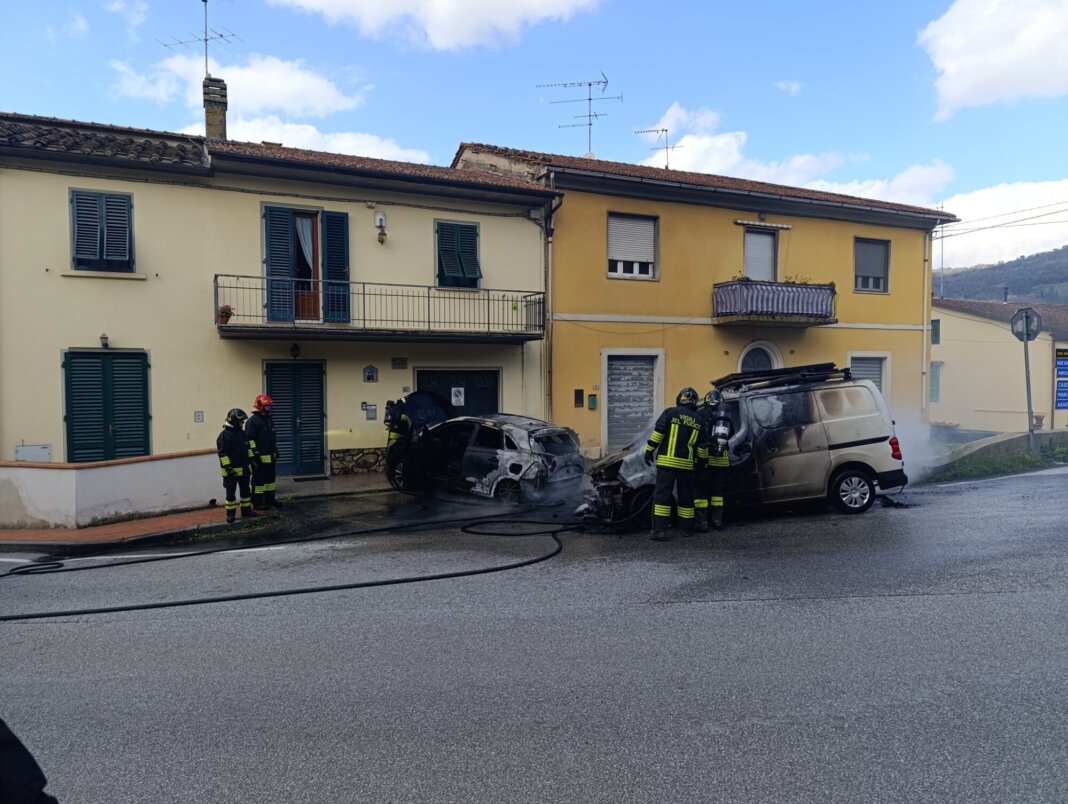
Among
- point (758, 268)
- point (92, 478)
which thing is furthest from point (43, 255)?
point (758, 268)

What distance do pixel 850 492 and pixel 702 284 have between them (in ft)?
33.0

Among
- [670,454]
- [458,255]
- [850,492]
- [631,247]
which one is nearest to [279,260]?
[458,255]

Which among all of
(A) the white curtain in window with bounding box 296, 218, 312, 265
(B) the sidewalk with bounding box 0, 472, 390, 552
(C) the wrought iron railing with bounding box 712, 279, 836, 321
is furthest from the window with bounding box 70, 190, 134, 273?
(C) the wrought iron railing with bounding box 712, 279, 836, 321

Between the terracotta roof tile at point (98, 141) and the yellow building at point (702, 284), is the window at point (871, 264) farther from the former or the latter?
the terracotta roof tile at point (98, 141)

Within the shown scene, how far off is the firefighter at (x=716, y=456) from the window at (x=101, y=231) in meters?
10.5

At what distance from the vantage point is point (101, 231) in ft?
43.4

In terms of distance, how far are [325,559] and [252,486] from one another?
134 inches

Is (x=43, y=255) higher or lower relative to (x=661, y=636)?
higher

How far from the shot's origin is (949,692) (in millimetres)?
4258

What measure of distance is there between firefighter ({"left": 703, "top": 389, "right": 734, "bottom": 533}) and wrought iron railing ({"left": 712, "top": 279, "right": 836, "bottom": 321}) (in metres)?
9.75

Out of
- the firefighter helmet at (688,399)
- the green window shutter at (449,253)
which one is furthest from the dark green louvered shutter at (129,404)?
the firefighter helmet at (688,399)

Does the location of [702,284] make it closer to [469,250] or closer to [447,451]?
[469,250]

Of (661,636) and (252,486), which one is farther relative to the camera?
(252,486)

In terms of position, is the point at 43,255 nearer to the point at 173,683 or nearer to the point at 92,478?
the point at 92,478
